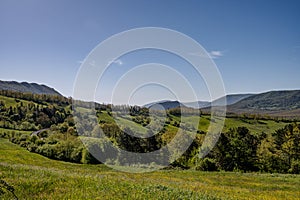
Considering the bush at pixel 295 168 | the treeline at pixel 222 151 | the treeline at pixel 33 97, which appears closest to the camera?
the bush at pixel 295 168

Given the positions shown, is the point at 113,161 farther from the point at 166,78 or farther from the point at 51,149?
the point at 166,78

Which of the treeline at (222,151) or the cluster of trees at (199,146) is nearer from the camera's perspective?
the cluster of trees at (199,146)

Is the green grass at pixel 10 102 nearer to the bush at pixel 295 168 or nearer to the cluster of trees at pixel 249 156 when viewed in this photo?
the cluster of trees at pixel 249 156

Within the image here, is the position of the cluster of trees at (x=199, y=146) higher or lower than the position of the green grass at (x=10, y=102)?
lower

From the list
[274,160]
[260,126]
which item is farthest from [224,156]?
[260,126]

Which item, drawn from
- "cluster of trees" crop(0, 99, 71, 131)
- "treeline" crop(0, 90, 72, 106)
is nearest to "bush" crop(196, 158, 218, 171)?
"cluster of trees" crop(0, 99, 71, 131)

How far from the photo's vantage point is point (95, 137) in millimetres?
66188

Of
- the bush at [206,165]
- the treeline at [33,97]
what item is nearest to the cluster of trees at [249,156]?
the bush at [206,165]

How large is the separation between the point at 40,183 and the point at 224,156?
58327mm

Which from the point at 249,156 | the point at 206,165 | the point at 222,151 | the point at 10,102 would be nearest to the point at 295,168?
the point at 249,156

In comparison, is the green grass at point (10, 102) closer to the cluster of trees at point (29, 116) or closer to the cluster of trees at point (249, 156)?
the cluster of trees at point (29, 116)

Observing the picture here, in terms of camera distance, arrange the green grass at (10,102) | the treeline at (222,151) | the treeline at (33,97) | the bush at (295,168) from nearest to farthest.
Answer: the bush at (295,168)
the treeline at (222,151)
the green grass at (10,102)
the treeline at (33,97)

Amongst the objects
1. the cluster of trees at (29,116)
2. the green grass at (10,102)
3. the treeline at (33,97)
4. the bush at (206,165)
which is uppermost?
the treeline at (33,97)

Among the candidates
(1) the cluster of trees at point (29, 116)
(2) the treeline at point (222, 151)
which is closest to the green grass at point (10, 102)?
(1) the cluster of trees at point (29, 116)
